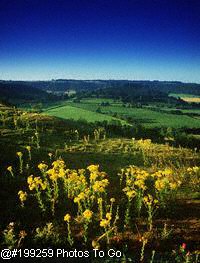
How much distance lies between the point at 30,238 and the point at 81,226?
1756mm

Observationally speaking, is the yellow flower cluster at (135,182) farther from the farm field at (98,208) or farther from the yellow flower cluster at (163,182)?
the yellow flower cluster at (163,182)

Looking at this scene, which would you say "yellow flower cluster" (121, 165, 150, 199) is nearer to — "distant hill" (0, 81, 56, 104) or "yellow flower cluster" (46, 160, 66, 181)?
"yellow flower cluster" (46, 160, 66, 181)

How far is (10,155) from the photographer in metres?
16.6

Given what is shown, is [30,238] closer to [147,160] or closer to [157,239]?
[157,239]

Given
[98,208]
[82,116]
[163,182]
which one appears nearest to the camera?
[98,208]

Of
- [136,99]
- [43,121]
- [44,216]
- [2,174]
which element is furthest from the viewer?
[136,99]

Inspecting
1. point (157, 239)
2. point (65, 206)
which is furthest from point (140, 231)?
point (65, 206)

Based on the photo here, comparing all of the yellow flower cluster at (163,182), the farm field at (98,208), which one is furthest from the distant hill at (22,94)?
the yellow flower cluster at (163,182)

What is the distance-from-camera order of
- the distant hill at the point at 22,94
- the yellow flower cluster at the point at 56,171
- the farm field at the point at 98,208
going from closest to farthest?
the farm field at the point at 98,208 → the yellow flower cluster at the point at 56,171 → the distant hill at the point at 22,94

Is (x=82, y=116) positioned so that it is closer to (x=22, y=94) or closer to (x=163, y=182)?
(x=163, y=182)

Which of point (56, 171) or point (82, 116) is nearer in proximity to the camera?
point (56, 171)

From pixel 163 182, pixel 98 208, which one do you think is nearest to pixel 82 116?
pixel 163 182

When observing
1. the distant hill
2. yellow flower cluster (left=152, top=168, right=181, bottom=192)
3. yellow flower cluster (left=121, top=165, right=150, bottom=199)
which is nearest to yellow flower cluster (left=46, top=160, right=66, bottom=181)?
yellow flower cluster (left=121, top=165, right=150, bottom=199)

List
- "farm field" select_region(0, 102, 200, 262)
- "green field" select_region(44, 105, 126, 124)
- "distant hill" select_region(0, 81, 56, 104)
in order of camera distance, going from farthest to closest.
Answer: "distant hill" select_region(0, 81, 56, 104) → "green field" select_region(44, 105, 126, 124) → "farm field" select_region(0, 102, 200, 262)
